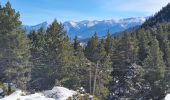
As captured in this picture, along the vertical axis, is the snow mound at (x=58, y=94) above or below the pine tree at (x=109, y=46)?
below

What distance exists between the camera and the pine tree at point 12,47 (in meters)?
62.8

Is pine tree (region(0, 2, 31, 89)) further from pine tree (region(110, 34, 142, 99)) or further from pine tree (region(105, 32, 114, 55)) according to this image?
pine tree (region(105, 32, 114, 55))

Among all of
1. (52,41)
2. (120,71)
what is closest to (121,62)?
(120,71)

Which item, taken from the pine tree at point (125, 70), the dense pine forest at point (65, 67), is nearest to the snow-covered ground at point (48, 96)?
the dense pine forest at point (65, 67)

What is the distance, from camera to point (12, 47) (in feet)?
208

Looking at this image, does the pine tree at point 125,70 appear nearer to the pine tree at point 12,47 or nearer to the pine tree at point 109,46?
the pine tree at point 109,46

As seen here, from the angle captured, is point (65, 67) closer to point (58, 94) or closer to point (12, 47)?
point (12, 47)

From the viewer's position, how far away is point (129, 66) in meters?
87.2

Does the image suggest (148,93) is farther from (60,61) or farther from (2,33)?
(2,33)

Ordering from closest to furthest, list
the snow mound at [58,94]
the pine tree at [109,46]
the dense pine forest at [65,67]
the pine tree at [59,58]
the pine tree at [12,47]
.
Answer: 1. the snow mound at [58,94]
2. the pine tree at [12,47]
3. the dense pine forest at [65,67]
4. the pine tree at [59,58]
5. the pine tree at [109,46]

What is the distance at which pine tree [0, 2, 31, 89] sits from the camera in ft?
206

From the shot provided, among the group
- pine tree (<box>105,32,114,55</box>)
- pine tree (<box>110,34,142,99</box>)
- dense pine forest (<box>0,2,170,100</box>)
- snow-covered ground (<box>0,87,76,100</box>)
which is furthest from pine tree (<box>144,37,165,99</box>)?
snow-covered ground (<box>0,87,76,100</box>)

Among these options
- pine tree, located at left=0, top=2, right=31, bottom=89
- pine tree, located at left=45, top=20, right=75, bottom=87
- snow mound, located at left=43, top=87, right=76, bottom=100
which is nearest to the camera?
snow mound, located at left=43, top=87, right=76, bottom=100

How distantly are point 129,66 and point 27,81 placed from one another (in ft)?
86.5
